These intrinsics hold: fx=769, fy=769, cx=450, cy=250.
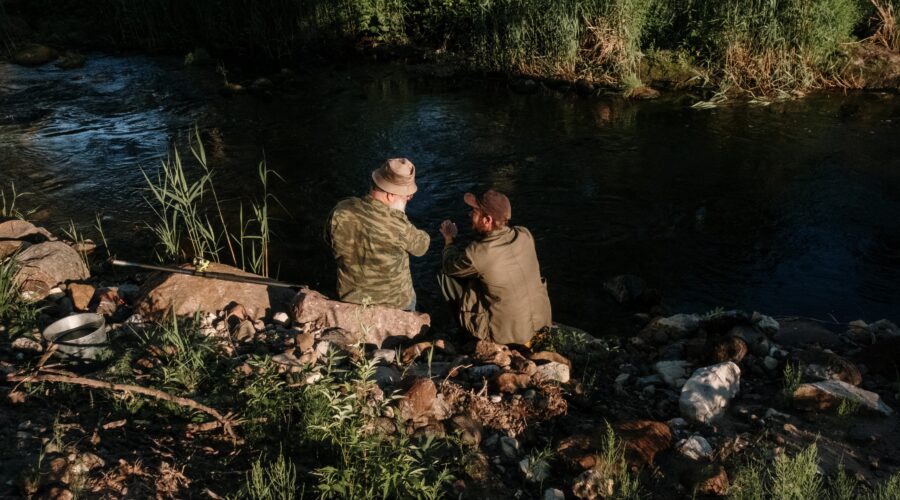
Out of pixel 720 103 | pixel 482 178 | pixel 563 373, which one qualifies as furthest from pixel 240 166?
pixel 720 103

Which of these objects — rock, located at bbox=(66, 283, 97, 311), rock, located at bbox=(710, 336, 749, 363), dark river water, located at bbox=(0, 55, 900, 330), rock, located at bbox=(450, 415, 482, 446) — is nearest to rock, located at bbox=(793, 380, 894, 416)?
rock, located at bbox=(710, 336, 749, 363)

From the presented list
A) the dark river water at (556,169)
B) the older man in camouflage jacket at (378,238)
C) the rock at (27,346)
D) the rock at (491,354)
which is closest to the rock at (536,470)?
the rock at (491,354)

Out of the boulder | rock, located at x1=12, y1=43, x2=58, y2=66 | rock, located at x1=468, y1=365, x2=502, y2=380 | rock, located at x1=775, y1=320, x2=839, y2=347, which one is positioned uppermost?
rock, located at x1=12, y1=43, x2=58, y2=66

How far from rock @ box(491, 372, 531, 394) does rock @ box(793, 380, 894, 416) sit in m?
1.67

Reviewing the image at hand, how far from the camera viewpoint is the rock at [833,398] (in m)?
4.67

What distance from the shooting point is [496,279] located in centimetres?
569

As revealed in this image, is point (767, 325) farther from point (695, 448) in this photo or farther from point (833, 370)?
point (695, 448)

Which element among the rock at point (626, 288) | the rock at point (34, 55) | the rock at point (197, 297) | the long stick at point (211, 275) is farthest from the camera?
the rock at point (34, 55)

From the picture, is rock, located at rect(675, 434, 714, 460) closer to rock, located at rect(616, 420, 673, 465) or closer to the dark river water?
rock, located at rect(616, 420, 673, 465)

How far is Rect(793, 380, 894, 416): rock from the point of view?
15.3ft

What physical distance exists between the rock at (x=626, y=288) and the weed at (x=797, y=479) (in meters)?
3.94

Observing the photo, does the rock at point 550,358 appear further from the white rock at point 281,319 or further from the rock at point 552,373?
the white rock at point 281,319

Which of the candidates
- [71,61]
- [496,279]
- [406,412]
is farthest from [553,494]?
[71,61]

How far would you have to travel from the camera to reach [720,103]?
13.3 meters
